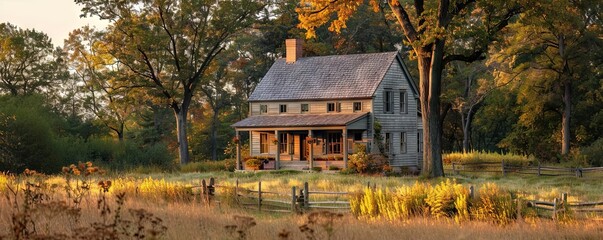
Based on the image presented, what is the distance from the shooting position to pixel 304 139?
1971 inches

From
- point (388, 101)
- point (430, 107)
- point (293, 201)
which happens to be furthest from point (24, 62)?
point (293, 201)

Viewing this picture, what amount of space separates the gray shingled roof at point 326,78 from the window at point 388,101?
5.46 feet

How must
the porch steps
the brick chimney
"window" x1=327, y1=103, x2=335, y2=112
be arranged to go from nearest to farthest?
1. the porch steps
2. "window" x1=327, y1=103, x2=335, y2=112
3. the brick chimney

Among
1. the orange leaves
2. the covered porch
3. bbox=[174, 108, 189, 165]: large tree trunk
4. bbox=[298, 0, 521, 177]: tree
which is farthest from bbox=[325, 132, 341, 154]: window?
the orange leaves

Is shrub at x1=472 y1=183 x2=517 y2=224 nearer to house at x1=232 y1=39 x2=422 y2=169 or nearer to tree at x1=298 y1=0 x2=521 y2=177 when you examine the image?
tree at x1=298 y1=0 x2=521 y2=177

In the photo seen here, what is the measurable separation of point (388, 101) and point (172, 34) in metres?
15.5

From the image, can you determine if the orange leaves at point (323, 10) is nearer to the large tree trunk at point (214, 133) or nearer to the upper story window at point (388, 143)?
the upper story window at point (388, 143)

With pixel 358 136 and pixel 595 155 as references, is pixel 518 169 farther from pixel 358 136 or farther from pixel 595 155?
pixel 358 136

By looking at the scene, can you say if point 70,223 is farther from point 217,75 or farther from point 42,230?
point 217,75

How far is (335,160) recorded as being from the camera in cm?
4675

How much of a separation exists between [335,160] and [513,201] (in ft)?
92.6

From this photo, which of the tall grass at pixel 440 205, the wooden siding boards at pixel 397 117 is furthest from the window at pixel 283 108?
the tall grass at pixel 440 205

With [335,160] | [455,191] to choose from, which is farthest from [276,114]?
[455,191]

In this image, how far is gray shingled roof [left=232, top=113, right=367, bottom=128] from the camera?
45.4 meters
